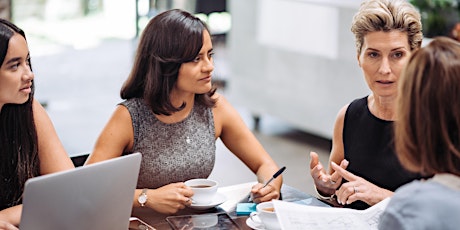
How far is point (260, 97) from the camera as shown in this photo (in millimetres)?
5098

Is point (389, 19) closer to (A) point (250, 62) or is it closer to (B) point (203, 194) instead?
(B) point (203, 194)

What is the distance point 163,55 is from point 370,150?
2.24 feet

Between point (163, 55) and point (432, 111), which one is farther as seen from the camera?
point (163, 55)

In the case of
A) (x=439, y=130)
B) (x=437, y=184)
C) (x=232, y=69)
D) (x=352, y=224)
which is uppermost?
(x=439, y=130)

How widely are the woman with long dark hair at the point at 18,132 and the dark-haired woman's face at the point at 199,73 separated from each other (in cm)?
41

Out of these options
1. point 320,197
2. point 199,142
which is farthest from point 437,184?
point 199,142

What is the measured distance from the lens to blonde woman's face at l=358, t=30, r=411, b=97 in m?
2.26

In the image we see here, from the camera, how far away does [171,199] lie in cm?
211

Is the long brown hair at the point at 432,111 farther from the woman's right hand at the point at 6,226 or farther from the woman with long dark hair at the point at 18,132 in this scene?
the woman with long dark hair at the point at 18,132

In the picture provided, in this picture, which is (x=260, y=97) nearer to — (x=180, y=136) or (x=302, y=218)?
(x=180, y=136)

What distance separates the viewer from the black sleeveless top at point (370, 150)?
229 centimetres

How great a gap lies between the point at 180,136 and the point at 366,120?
1.87 ft

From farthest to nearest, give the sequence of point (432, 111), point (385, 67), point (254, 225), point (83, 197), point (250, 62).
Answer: point (250, 62) → point (385, 67) → point (254, 225) → point (83, 197) → point (432, 111)

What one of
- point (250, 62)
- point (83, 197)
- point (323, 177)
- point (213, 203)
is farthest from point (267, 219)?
point (250, 62)
